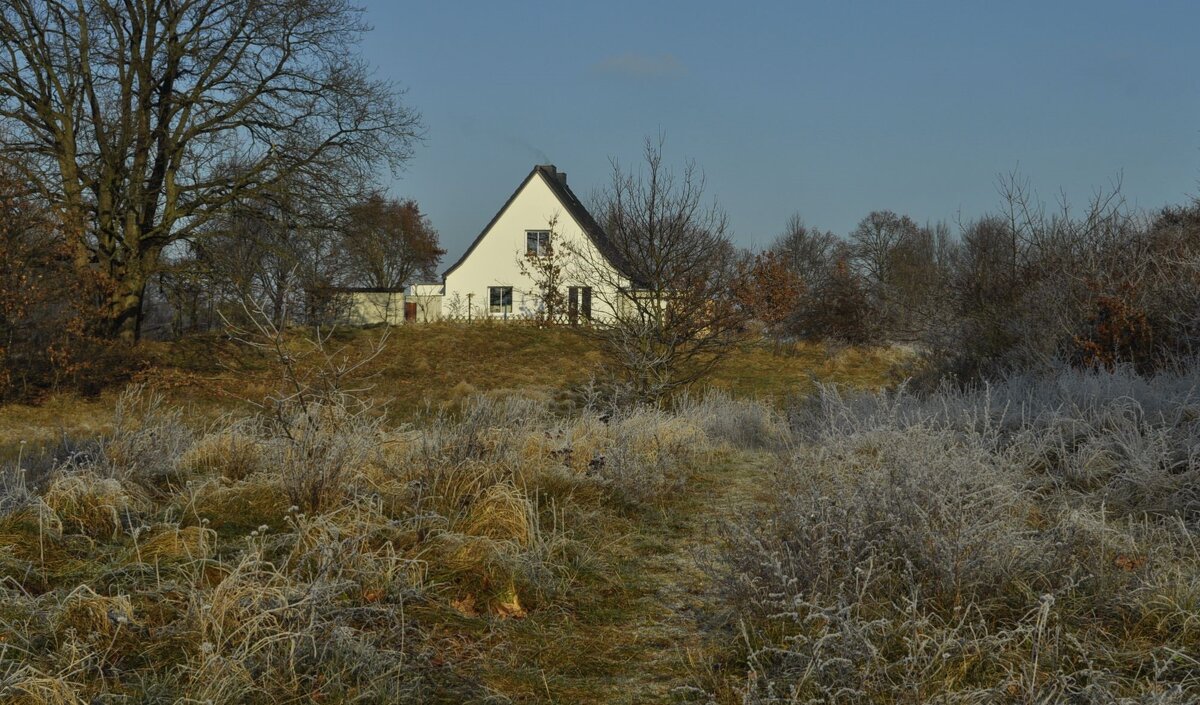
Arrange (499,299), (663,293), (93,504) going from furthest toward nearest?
(499,299) → (663,293) → (93,504)

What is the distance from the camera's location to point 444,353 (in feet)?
84.1

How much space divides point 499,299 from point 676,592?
33930 millimetres

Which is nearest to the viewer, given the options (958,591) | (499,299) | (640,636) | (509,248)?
(958,591)

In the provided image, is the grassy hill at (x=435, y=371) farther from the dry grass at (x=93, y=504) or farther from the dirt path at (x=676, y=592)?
the dry grass at (x=93, y=504)

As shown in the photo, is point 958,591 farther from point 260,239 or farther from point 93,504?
point 260,239

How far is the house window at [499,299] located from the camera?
37319mm

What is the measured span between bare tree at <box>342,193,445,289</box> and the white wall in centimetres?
315

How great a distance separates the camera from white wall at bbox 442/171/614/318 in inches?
1452

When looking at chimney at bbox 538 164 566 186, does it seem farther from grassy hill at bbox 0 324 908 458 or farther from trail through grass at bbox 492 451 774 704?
trail through grass at bbox 492 451 774 704

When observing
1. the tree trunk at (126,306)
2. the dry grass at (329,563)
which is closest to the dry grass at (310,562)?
the dry grass at (329,563)

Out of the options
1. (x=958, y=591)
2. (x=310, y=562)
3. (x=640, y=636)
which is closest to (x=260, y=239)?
(x=310, y=562)

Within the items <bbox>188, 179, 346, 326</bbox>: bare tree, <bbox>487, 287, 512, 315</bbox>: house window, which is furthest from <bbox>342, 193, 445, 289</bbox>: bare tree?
<bbox>487, 287, 512, 315</bbox>: house window

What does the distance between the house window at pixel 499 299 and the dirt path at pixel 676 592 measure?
30436 millimetres

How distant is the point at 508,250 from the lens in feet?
122
